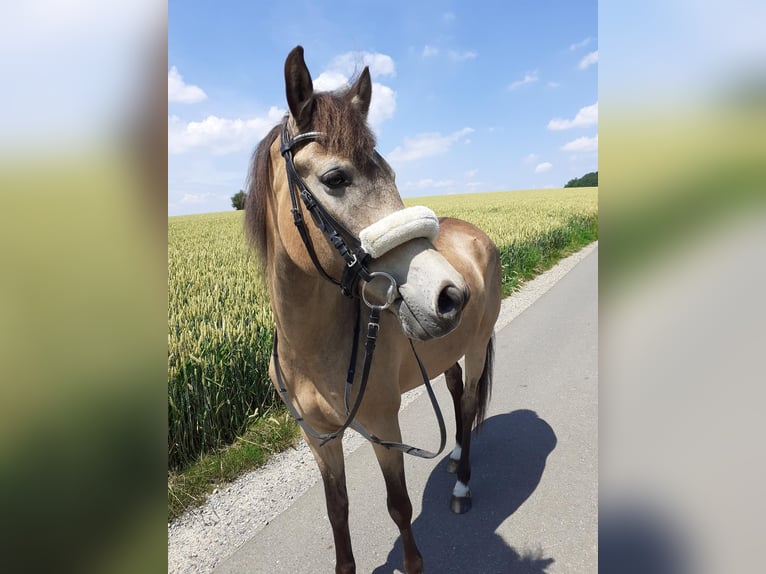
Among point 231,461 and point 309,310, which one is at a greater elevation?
point 309,310

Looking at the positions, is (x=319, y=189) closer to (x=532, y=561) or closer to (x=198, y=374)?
(x=532, y=561)

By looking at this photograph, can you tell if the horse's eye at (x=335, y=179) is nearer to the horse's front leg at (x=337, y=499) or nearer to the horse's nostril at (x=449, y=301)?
the horse's nostril at (x=449, y=301)

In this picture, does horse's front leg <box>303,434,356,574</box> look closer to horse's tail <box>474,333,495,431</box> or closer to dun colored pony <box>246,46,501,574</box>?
dun colored pony <box>246,46,501,574</box>

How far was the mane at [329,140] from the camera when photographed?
1.57 meters

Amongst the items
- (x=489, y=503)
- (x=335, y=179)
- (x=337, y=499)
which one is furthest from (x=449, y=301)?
(x=489, y=503)

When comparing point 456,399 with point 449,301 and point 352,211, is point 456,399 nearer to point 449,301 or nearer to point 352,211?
point 449,301

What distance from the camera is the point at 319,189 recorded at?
63.1 inches

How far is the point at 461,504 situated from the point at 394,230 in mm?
2497

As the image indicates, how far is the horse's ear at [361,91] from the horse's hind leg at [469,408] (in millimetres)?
2349

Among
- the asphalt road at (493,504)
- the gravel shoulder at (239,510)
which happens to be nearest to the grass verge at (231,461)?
the gravel shoulder at (239,510)

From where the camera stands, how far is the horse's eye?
1568 mm

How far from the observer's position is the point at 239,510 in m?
3.13

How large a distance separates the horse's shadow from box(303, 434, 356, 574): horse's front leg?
30cm

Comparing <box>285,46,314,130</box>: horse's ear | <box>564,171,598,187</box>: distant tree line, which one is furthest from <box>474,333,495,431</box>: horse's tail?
<box>564,171,598,187</box>: distant tree line
